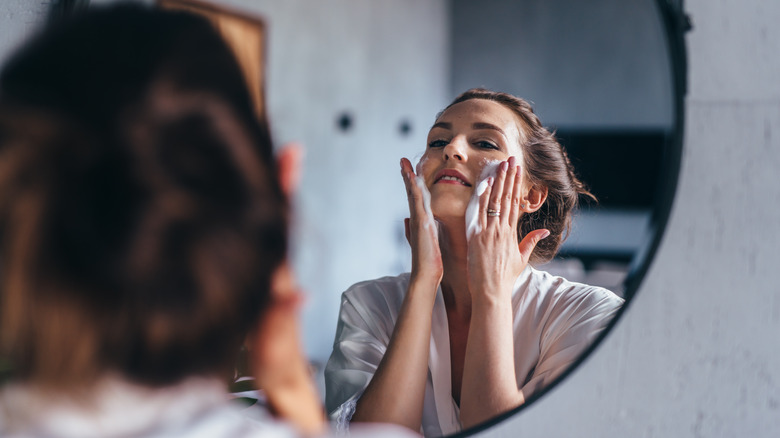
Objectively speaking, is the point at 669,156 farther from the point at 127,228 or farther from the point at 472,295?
the point at 127,228

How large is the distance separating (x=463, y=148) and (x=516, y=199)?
0.20ft

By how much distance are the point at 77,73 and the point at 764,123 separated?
537mm

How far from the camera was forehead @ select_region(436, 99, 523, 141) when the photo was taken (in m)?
0.49

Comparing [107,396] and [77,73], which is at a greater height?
[77,73]

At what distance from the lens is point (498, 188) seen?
0.49 meters

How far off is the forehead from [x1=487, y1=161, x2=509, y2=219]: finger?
0.04m

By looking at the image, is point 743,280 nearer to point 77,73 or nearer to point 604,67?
point 604,67

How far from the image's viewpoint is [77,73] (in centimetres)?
29

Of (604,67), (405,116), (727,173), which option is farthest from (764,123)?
(405,116)

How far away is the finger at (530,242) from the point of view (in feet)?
1.60

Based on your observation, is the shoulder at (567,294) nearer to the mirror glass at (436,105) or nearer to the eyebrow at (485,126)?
the mirror glass at (436,105)

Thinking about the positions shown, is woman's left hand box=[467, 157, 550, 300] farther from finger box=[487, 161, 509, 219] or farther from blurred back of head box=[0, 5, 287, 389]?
blurred back of head box=[0, 5, 287, 389]

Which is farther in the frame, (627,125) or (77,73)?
(627,125)

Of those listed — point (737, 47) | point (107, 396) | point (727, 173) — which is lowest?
point (107, 396)
